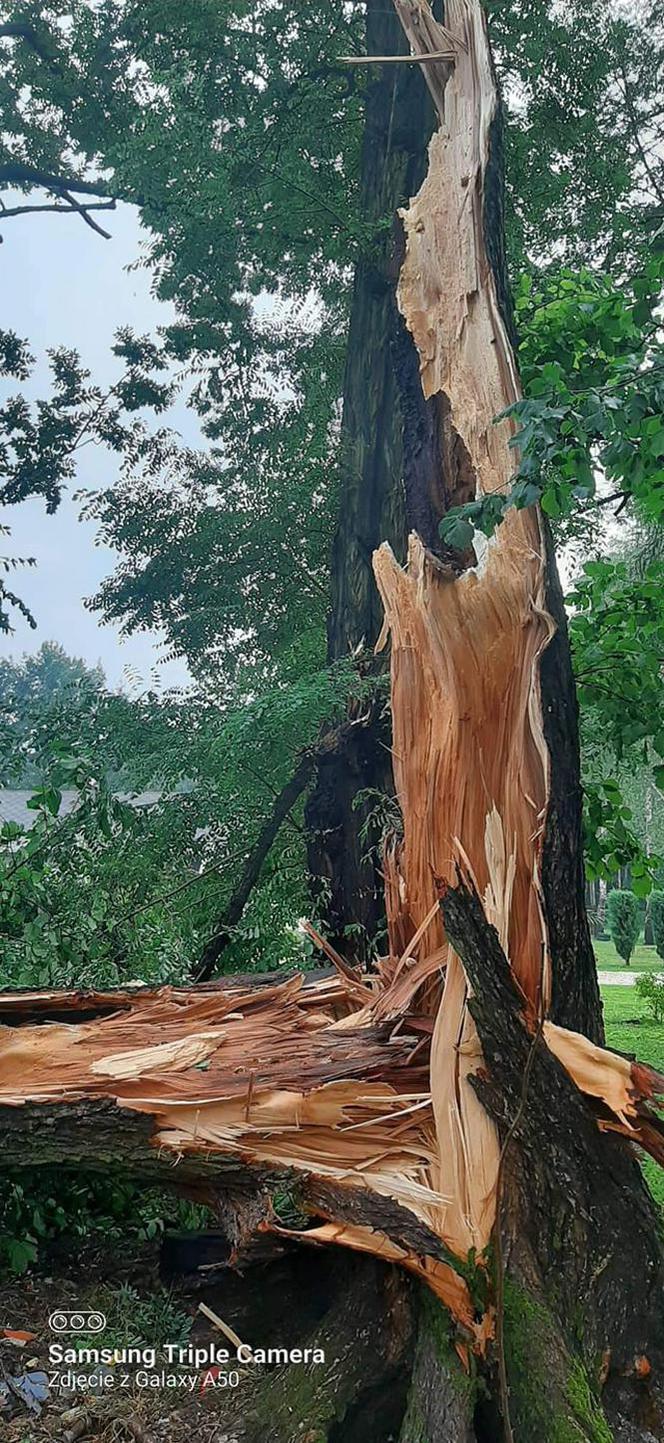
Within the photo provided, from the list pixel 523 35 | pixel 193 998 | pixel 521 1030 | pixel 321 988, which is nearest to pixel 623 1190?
pixel 521 1030

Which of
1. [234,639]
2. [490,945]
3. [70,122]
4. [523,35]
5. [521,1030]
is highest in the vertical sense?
[70,122]

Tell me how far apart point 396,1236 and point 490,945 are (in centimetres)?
58

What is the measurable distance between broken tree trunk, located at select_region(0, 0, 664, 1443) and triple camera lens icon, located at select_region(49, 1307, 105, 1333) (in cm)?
62

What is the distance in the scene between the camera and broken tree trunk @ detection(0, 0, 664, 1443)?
176 centimetres

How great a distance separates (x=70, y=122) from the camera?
244 inches

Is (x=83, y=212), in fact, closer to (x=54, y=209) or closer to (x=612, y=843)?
(x=54, y=209)

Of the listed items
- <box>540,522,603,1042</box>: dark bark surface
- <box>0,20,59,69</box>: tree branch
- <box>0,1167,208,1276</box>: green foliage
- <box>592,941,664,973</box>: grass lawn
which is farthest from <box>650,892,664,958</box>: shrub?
<box>0,20,59,69</box>: tree branch

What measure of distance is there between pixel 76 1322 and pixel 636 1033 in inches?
240

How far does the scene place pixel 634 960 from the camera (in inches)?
700

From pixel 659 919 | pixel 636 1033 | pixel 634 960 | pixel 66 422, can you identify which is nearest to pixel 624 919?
pixel 659 919

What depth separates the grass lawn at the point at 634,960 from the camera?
15383 mm

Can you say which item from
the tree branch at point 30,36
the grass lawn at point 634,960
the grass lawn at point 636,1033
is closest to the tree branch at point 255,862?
the grass lawn at point 636,1033

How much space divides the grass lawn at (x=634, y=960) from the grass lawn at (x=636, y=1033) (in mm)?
4420

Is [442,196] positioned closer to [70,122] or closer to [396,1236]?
[396,1236]
